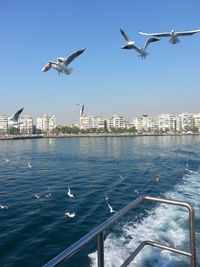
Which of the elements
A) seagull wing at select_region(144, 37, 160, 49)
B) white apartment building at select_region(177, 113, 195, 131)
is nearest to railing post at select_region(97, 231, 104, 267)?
seagull wing at select_region(144, 37, 160, 49)

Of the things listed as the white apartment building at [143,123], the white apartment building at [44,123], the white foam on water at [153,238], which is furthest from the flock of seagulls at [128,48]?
the white apartment building at [44,123]

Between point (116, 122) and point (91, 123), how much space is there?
15.0m

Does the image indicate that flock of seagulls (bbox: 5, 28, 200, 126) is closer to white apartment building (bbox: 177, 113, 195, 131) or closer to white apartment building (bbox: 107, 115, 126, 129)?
white apartment building (bbox: 107, 115, 126, 129)

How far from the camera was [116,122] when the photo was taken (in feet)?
590

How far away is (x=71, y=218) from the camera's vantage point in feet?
40.4

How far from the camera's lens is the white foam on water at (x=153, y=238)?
308 inches

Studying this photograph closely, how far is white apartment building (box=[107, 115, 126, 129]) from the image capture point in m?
180

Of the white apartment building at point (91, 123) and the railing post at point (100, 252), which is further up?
the white apartment building at point (91, 123)

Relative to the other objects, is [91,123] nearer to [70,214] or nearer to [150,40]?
[70,214]

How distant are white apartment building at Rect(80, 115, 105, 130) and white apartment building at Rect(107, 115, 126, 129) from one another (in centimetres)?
438

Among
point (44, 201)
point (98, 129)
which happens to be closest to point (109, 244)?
point (44, 201)

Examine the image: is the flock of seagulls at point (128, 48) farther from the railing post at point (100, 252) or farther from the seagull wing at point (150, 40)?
the railing post at point (100, 252)

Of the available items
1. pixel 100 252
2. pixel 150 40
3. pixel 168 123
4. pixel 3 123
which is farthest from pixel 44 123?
pixel 100 252

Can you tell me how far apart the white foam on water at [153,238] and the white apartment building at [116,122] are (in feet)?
543
